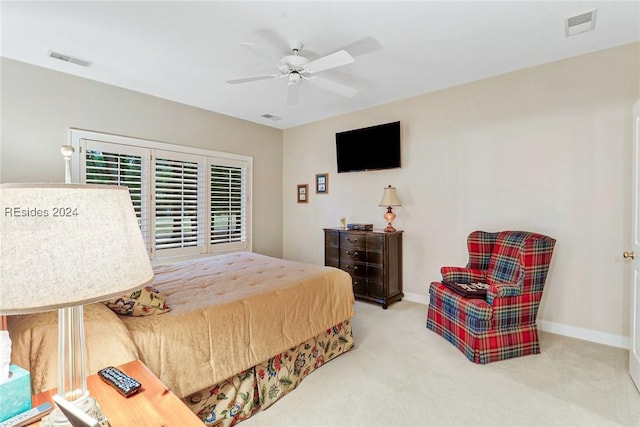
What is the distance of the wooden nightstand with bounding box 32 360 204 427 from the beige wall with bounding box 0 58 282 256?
10.2 ft

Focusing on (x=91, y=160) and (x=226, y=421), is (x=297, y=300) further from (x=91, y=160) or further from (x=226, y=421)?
(x=91, y=160)

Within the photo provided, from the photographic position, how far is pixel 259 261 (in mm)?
3223

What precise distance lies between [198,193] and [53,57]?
210 centimetres

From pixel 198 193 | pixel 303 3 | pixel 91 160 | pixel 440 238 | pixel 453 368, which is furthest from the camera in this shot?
pixel 198 193

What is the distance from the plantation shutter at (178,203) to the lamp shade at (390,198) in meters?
2.63

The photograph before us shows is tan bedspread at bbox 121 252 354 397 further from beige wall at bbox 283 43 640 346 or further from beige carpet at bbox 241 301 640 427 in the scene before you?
beige wall at bbox 283 43 640 346

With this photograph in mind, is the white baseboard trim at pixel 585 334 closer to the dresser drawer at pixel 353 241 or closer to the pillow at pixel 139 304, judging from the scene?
the dresser drawer at pixel 353 241

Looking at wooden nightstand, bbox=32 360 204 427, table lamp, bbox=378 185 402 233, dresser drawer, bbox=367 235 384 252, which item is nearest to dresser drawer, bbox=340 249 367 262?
dresser drawer, bbox=367 235 384 252

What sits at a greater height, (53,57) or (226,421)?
(53,57)

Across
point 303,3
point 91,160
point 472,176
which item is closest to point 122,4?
point 303,3

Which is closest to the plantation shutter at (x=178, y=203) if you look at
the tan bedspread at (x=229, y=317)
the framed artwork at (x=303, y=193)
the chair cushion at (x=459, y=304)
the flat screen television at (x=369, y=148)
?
the tan bedspread at (x=229, y=317)

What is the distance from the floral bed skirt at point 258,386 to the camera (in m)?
1.76

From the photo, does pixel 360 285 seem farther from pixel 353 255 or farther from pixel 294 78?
pixel 294 78

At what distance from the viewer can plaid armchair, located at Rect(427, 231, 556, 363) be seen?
2.50 m
